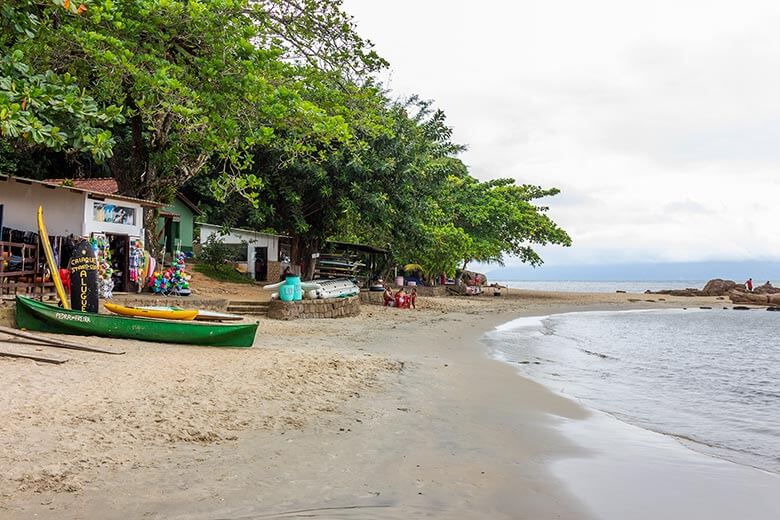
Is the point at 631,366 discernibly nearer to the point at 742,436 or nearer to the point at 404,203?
the point at 742,436

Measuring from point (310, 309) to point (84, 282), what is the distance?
7783mm

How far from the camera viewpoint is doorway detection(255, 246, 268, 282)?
98.3 feet

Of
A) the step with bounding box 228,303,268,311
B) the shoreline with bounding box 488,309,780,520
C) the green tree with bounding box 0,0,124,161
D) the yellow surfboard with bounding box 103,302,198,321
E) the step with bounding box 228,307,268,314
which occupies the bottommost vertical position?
the shoreline with bounding box 488,309,780,520

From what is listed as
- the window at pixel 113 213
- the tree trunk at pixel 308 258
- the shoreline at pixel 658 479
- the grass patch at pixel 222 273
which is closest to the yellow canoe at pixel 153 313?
the window at pixel 113 213

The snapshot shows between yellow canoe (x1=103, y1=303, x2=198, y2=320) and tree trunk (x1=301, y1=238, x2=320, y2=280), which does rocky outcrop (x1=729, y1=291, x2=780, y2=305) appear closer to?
tree trunk (x1=301, y1=238, x2=320, y2=280)

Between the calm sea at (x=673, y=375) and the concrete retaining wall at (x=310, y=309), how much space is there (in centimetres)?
491

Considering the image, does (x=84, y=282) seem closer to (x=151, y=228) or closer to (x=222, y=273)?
(x=151, y=228)

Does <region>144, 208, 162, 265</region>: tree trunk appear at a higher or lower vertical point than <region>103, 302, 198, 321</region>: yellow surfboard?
higher

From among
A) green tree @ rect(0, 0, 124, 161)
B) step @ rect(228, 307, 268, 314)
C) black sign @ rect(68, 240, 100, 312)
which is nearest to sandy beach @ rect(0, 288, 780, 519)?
black sign @ rect(68, 240, 100, 312)

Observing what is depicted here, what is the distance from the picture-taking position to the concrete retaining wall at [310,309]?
17.9 m

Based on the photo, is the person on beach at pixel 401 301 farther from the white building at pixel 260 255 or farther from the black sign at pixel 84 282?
the black sign at pixel 84 282

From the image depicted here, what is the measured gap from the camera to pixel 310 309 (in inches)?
730

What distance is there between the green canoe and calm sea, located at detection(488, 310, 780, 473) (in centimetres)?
584

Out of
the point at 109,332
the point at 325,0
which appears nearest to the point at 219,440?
the point at 109,332
